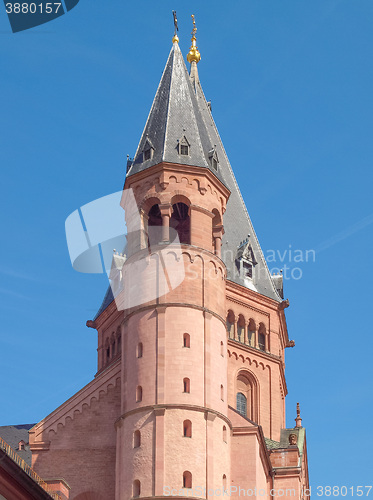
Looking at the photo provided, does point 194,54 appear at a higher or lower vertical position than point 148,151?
higher

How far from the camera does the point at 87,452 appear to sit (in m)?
66.2

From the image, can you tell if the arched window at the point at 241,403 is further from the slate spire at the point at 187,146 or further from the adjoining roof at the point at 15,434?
the adjoining roof at the point at 15,434

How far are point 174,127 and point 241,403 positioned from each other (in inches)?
771

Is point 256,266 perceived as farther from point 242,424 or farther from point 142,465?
point 142,465

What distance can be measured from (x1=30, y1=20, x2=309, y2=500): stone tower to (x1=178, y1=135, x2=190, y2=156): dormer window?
0.05 m

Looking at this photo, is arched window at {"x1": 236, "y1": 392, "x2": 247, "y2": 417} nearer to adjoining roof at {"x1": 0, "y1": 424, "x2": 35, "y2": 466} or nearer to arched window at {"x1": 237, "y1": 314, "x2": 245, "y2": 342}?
arched window at {"x1": 237, "y1": 314, "x2": 245, "y2": 342}

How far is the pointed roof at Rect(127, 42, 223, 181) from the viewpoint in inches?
2628

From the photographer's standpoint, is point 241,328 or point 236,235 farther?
point 236,235

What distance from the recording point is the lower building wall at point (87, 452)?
6519cm

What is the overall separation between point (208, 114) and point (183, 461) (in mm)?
37226

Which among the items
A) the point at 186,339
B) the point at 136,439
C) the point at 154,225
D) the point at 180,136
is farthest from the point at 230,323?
the point at 136,439

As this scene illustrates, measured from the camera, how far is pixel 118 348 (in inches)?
3118

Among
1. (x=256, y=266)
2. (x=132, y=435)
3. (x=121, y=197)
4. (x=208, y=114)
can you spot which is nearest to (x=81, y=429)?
(x=132, y=435)

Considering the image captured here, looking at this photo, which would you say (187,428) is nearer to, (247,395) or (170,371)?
(170,371)
